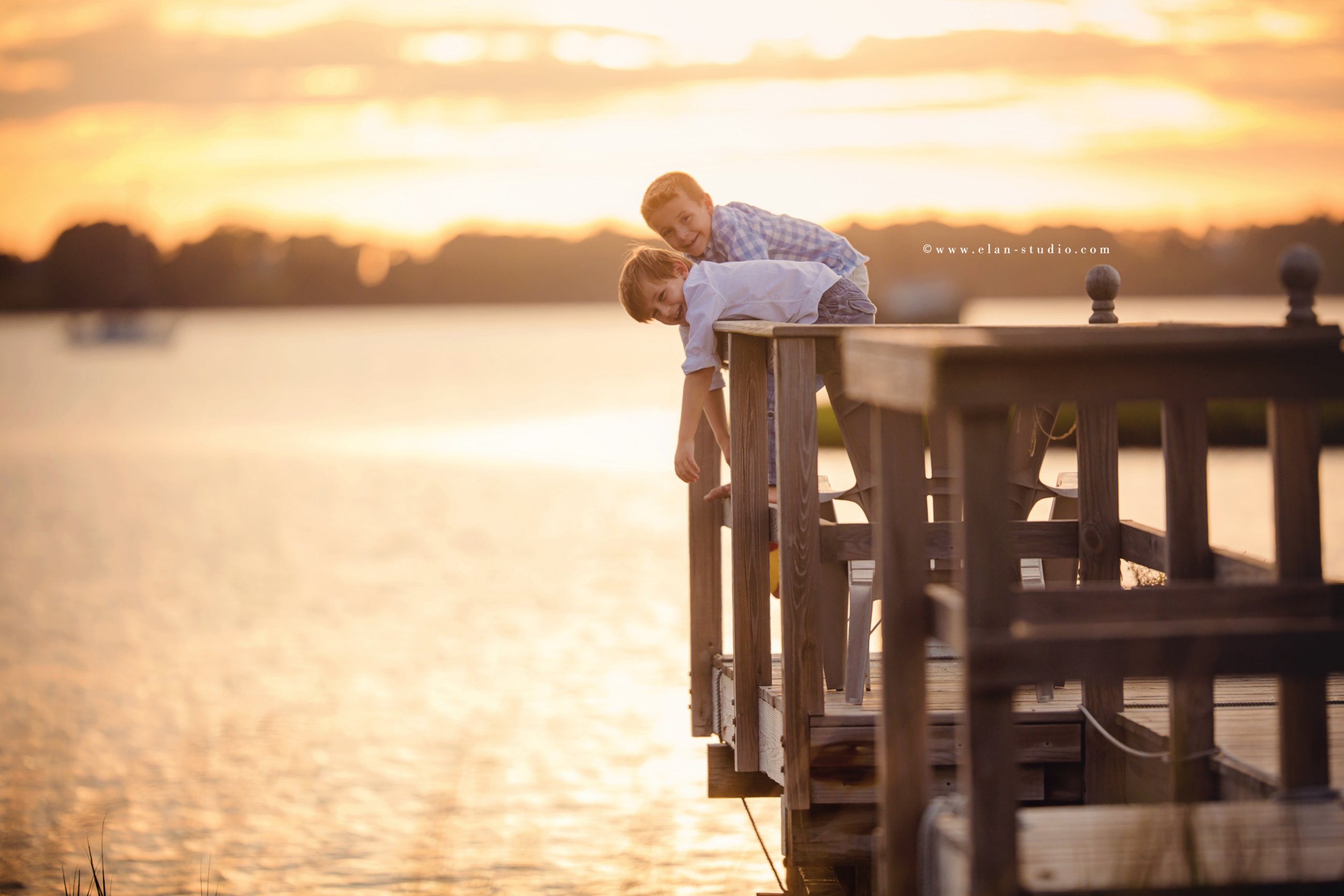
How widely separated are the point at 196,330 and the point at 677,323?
7319 inches

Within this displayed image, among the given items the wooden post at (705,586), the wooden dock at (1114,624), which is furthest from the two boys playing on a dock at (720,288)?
the wooden dock at (1114,624)

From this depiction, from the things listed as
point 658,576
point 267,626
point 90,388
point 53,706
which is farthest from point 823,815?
point 90,388

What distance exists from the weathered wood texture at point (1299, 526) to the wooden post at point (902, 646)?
65 cm

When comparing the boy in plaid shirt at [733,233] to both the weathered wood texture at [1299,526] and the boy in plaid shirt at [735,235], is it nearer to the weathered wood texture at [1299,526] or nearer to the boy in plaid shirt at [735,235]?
the boy in plaid shirt at [735,235]

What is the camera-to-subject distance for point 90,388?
74438mm

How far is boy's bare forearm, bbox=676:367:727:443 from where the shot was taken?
432 cm

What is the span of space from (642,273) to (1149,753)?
1.96m

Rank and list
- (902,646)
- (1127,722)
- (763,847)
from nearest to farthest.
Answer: (902,646) < (1127,722) < (763,847)

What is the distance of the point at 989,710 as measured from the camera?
2346 millimetres

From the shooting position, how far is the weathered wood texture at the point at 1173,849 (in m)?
2.39

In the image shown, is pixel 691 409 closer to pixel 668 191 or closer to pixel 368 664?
pixel 668 191

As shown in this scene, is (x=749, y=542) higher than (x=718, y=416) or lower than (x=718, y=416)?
lower

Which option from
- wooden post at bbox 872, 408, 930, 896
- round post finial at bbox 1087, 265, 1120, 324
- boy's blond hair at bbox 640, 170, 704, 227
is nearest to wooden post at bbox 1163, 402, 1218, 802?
wooden post at bbox 872, 408, 930, 896

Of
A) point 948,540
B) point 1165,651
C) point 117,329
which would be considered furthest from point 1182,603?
point 117,329
